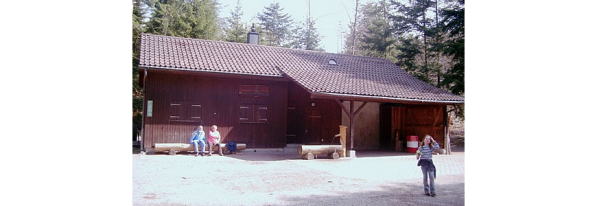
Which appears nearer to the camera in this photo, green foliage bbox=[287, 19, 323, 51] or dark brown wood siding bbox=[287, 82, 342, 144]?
dark brown wood siding bbox=[287, 82, 342, 144]

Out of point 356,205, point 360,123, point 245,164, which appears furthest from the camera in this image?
point 360,123

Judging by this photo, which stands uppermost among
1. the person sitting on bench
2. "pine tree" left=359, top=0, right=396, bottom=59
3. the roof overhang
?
"pine tree" left=359, top=0, right=396, bottom=59

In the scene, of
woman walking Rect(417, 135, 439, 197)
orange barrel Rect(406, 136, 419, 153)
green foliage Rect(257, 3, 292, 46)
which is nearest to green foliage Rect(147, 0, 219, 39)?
woman walking Rect(417, 135, 439, 197)

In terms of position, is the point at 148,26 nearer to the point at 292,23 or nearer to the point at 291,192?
the point at 291,192

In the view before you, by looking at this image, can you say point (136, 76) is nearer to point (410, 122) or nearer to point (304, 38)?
point (410, 122)

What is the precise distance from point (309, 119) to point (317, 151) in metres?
3.17

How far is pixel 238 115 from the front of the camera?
1281 cm

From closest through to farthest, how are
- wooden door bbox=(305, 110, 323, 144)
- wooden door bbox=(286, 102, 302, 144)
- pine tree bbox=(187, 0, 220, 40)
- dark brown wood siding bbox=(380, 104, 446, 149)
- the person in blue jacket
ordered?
1. pine tree bbox=(187, 0, 220, 40)
2. the person in blue jacket
3. dark brown wood siding bbox=(380, 104, 446, 149)
4. wooden door bbox=(286, 102, 302, 144)
5. wooden door bbox=(305, 110, 323, 144)

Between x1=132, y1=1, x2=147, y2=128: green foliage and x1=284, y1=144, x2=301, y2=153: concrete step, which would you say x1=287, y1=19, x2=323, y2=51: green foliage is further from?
x1=132, y1=1, x2=147, y2=128: green foliage

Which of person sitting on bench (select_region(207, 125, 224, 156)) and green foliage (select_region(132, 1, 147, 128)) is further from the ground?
green foliage (select_region(132, 1, 147, 128))

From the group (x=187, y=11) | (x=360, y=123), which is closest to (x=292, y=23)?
(x=360, y=123)

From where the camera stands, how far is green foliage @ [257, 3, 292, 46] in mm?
20255

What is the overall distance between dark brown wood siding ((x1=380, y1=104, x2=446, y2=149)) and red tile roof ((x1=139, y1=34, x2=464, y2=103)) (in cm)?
79
